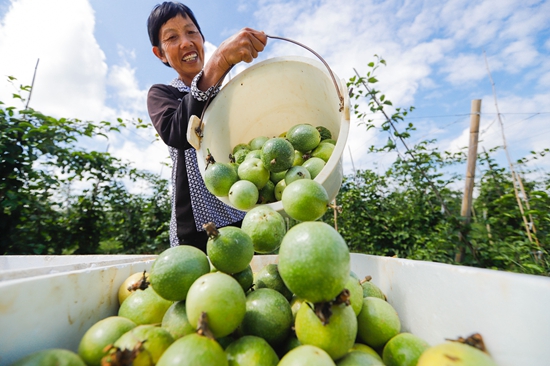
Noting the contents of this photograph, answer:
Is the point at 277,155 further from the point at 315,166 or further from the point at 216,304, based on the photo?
the point at 216,304

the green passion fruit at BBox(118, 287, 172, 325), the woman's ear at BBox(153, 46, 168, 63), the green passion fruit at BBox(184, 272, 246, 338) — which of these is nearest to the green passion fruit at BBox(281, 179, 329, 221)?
the green passion fruit at BBox(184, 272, 246, 338)

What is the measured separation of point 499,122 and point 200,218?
494cm

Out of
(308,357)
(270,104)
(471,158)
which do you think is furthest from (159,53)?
(471,158)

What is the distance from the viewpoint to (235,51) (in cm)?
225

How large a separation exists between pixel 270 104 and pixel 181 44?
1.07 meters

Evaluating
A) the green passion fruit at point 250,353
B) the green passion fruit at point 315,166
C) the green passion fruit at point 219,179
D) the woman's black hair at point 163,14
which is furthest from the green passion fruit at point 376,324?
the woman's black hair at point 163,14

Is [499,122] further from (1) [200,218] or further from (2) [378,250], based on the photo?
(1) [200,218]

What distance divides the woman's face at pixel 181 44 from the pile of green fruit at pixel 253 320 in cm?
242

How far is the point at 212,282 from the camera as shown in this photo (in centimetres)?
110

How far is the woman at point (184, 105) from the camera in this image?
2.39m

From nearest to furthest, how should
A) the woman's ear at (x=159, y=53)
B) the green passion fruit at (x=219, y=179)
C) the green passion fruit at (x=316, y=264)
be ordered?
the green passion fruit at (x=316, y=264), the green passion fruit at (x=219, y=179), the woman's ear at (x=159, y=53)

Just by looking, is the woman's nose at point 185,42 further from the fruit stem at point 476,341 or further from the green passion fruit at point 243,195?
the fruit stem at point 476,341

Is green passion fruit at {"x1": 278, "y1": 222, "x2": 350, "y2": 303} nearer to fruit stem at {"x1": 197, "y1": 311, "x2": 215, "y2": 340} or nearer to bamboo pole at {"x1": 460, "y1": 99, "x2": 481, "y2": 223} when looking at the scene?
fruit stem at {"x1": 197, "y1": 311, "x2": 215, "y2": 340}

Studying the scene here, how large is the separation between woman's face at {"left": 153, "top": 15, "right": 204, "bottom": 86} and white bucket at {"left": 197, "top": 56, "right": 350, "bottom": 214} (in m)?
0.76
